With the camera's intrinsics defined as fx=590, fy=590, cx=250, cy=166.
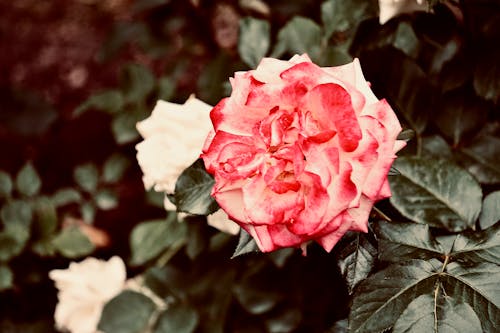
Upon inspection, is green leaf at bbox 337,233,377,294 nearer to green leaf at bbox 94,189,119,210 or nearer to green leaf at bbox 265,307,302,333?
green leaf at bbox 265,307,302,333

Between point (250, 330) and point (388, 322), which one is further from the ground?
point (388, 322)

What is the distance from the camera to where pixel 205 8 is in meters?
1.54

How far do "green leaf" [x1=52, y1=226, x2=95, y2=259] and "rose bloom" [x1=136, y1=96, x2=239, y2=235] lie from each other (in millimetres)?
595

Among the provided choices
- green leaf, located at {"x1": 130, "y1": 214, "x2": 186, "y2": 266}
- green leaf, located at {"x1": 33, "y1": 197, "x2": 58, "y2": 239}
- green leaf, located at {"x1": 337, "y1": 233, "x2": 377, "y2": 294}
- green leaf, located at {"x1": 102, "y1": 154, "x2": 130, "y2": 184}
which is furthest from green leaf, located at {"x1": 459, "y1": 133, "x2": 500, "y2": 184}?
green leaf, located at {"x1": 33, "y1": 197, "x2": 58, "y2": 239}

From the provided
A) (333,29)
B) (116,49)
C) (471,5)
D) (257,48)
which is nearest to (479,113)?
(471,5)

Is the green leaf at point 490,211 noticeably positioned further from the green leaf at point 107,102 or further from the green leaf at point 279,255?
the green leaf at point 107,102

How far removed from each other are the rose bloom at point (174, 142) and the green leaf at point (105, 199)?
63 centimetres

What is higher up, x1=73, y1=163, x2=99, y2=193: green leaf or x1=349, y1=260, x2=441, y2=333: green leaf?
x1=349, y1=260, x2=441, y2=333: green leaf

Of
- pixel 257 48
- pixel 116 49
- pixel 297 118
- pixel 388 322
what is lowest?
pixel 116 49

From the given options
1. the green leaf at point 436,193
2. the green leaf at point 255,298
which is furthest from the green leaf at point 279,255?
the green leaf at point 436,193

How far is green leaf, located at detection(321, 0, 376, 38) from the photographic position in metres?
1.03

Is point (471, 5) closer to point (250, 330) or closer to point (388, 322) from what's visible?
point (388, 322)

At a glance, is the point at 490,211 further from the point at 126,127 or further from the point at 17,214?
the point at 17,214

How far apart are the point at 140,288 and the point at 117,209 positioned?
0.63 metres
